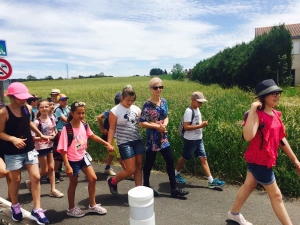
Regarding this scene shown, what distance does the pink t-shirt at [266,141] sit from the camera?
281 cm

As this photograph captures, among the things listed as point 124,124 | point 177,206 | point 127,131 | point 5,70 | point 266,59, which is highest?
point 266,59

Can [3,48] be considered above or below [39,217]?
above

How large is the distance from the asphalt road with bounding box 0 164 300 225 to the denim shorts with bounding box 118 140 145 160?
2.48 ft

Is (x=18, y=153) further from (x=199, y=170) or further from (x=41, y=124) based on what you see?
(x=199, y=170)

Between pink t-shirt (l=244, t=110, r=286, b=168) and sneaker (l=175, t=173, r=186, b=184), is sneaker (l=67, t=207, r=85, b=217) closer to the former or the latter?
sneaker (l=175, t=173, r=186, b=184)

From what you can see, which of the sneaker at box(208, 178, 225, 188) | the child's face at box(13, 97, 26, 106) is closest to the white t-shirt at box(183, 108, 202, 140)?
the sneaker at box(208, 178, 225, 188)

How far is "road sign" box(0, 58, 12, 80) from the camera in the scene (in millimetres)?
6793

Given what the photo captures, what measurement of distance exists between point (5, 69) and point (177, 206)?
5.51 meters

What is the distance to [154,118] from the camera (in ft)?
13.1

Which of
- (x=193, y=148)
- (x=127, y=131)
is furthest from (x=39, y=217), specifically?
(x=193, y=148)

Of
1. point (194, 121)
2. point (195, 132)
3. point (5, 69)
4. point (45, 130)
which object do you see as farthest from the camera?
point (5, 69)

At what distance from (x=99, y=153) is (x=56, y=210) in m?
2.94

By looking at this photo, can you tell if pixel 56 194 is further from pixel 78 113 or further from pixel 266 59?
pixel 266 59

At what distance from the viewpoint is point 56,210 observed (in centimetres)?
394
